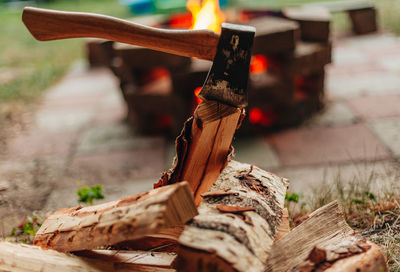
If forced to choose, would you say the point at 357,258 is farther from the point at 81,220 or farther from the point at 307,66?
the point at 307,66

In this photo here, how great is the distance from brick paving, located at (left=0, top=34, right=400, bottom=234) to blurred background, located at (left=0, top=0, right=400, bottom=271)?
0.01 meters

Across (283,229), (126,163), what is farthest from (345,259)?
(126,163)

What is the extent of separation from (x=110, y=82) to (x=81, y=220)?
4.41 m

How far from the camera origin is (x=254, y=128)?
11.8 feet

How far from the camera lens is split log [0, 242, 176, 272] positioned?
1.35m

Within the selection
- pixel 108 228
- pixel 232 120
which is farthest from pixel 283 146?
pixel 108 228

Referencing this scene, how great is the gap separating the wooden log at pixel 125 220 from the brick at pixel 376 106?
294cm

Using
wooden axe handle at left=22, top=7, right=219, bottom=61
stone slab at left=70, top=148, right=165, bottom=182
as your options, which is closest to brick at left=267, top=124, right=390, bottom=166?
stone slab at left=70, top=148, right=165, bottom=182

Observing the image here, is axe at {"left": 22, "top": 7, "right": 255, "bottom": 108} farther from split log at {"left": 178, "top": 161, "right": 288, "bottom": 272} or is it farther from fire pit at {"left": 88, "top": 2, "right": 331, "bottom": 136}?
fire pit at {"left": 88, "top": 2, "right": 331, "bottom": 136}

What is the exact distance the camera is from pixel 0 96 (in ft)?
16.1

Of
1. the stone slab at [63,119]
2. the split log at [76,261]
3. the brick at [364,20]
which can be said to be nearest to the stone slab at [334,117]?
the stone slab at [63,119]

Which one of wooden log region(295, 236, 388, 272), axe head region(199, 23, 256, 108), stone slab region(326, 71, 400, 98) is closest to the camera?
wooden log region(295, 236, 388, 272)

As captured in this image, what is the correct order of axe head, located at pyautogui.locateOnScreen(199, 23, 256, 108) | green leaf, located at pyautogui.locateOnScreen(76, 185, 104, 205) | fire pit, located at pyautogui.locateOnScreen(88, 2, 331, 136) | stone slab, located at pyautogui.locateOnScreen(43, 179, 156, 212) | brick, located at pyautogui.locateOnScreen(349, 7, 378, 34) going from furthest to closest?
brick, located at pyautogui.locateOnScreen(349, 7, 378, 34), fire pit, located at pyautogui.locateOnScreen(88, 2, 331, 136), stone slab, located at pyautogui.locateOnScreen(43, 179, 156, 212), green leaf, located at pyautogui.locateOnScreen(76, 185, 104, 205), axe head, located at pyautogui.locateOnScreen(199, 23, 256, 108)

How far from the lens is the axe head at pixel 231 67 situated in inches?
56.3
